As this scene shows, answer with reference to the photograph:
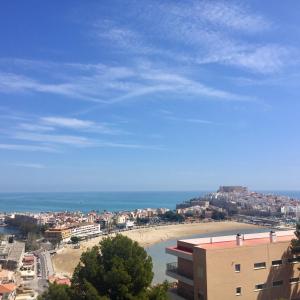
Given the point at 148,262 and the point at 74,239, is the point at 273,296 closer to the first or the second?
the point at 148,262

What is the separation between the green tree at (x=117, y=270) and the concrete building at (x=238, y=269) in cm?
271

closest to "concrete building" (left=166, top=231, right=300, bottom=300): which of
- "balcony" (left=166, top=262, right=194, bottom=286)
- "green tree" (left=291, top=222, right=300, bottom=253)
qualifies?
"balcony" (left=166, top=262, right=194, bottom=286)

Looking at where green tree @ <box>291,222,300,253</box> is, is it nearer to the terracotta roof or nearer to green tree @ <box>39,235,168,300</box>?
the terracotta roof

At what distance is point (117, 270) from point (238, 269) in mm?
5025

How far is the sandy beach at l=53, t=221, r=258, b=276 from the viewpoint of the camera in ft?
155

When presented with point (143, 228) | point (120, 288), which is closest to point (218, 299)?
point (120, 288)

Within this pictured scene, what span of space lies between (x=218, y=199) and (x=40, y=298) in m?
128

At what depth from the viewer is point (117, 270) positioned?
39.5 ft

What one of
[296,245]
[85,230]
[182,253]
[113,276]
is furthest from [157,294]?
[85,230]

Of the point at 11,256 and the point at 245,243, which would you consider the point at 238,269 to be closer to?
the point at 245,243

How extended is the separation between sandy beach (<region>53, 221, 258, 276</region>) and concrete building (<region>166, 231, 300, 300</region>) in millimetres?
26954

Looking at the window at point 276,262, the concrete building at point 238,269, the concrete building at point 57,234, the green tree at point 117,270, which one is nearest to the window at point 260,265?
the concrete building at point 238,269

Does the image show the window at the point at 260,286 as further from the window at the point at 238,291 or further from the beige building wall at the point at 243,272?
the window at the point at 238,291

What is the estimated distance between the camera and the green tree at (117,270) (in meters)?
12.1
